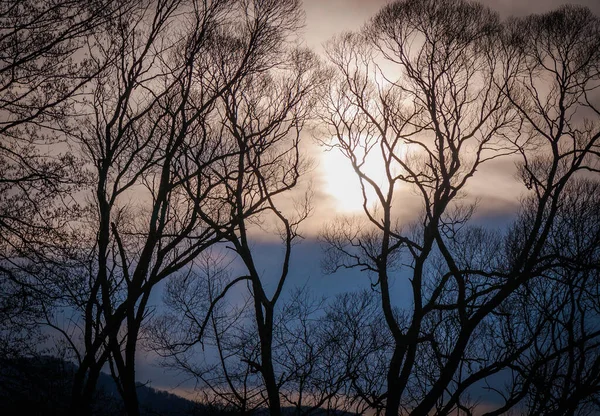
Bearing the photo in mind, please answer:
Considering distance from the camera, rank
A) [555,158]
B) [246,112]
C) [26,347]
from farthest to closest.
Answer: [246,112] → [555,158] → [26,347]

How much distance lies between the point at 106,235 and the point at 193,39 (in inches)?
188

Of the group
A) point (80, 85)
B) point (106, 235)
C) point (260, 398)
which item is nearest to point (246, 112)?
point (106, 235)

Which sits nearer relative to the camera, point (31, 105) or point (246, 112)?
point (31, 105)

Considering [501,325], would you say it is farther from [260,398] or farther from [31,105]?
[31,105]

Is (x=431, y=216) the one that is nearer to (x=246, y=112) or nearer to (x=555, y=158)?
(x=555, y=158)

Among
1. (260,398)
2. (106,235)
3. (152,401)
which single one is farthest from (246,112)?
(152,401)

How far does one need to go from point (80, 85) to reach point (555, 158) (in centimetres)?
877

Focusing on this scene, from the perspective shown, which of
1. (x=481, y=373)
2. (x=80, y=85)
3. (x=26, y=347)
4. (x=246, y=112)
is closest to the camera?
(x=80, y=85)

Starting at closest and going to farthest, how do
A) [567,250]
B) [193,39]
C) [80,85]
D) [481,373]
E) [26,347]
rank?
1. [80,85]
2. [26,347]
3. [481,373]
4. [193,39]
5. [567,250]

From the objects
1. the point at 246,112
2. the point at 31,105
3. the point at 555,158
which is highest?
the point at 246,112

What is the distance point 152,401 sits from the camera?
43.3ft

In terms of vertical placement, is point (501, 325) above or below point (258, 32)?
below

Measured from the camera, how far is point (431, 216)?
10844 mm

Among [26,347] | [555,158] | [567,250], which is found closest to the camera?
[26,347]
